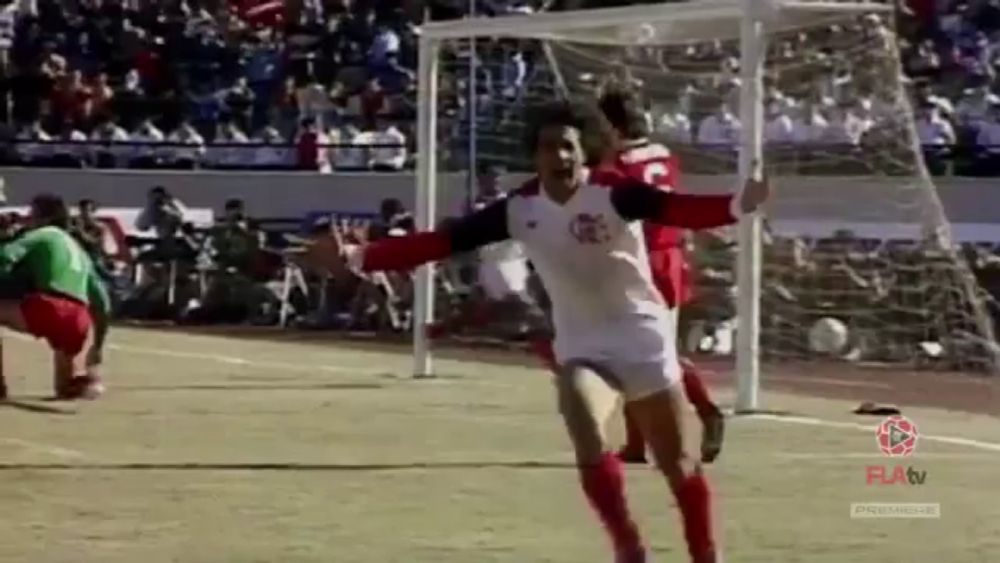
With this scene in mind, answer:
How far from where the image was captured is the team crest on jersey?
8.65 metres

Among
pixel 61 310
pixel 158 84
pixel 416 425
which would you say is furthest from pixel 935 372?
pixel 158 84

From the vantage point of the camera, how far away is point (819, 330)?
18.8 meters

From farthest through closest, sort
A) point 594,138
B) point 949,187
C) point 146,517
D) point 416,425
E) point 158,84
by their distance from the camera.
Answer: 1. point 158,84
2. point 949,187
3. point 416,425
4. point 146,517
5. point 594,138

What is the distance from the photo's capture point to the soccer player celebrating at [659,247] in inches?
480

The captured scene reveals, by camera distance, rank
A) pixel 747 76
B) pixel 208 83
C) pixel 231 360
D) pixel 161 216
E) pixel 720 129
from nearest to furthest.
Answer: pixel 747 76
pixel 720 129
pixel 231 360
pixel 161 216
pixel 208 83

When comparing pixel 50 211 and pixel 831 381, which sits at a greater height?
pixel 50 211

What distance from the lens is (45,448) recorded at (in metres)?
13.7

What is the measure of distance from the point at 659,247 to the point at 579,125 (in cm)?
404

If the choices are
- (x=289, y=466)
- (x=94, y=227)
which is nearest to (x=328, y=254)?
(x=289, y=466)

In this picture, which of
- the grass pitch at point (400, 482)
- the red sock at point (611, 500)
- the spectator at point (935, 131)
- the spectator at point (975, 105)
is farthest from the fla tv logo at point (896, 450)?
the spectator at point (975, 105)

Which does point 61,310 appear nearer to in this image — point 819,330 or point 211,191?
point 819,330

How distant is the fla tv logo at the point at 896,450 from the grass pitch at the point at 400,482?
84 mm

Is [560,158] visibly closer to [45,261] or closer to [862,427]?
[862,427]

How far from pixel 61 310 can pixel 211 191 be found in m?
15.0
